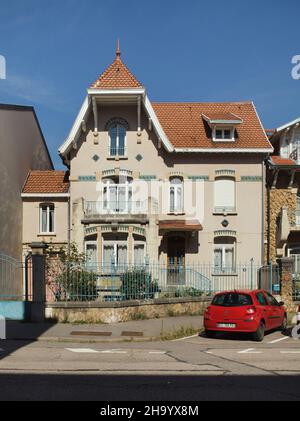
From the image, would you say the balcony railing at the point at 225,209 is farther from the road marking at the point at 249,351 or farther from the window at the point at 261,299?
the road marking at the point at 249,351

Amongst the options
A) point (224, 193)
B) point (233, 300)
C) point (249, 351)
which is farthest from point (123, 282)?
point (224, 193)

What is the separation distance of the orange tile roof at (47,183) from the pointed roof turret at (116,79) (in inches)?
212

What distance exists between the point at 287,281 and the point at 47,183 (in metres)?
13.9

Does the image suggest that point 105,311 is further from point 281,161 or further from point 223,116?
point 223,116

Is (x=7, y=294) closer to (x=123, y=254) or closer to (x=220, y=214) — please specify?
(x=123, y=254)

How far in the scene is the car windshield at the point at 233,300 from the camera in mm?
16547

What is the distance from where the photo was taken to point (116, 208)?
A: 2816cm

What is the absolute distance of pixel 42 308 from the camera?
61.8 feet

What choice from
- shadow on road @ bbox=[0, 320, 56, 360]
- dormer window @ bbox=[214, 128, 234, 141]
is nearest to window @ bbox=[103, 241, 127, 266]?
dormer window @ bbox=[214, 128, 234, 141]

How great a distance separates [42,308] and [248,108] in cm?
1802

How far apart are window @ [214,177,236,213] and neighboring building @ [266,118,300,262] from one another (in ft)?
6.33

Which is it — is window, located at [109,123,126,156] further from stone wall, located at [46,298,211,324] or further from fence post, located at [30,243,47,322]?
fence post, located at [30,243,47,322]

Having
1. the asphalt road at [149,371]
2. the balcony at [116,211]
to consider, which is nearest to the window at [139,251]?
the balcony at [116,211]

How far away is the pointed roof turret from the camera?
27.8 metres
